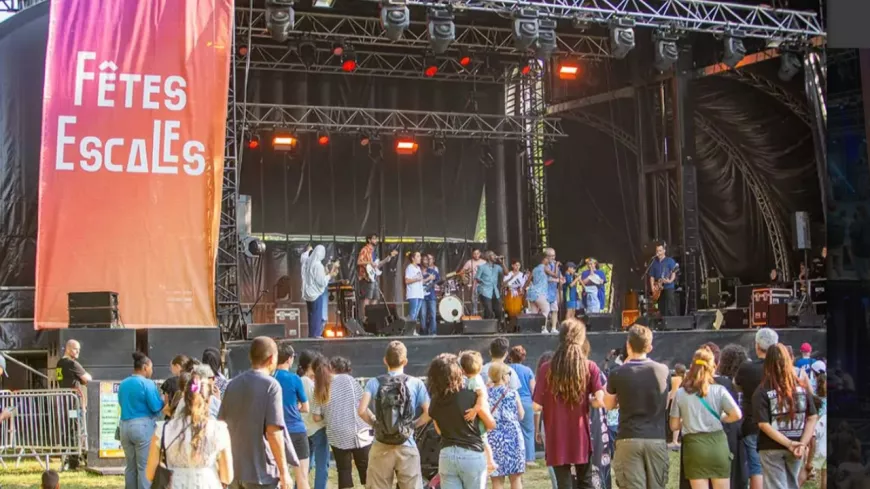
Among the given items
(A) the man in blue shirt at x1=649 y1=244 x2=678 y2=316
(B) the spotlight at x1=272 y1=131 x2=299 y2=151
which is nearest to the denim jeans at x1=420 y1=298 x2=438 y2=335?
(A) the man in blue shirt at x1=649 y1=244 x2=678 y2=316

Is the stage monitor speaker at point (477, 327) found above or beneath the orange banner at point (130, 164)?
beneath

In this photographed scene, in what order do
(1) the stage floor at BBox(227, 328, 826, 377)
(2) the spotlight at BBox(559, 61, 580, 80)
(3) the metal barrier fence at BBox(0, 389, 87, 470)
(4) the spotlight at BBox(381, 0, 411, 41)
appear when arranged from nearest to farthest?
1. (3) the metal barrier fence at BBox(0, 389, 87, 470)
2. (1) the stage floor at BBox(227, 328, 826, 377)
3. (4) the spotlight at BBox(381, 0, 411, 41)
4. (2) the spotlight at BBox(559, 61, 580, 80)

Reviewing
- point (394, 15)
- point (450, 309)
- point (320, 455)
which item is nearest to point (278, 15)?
point (394, 15)

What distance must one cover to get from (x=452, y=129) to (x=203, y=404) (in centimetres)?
1821

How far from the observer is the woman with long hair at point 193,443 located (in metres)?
5.31

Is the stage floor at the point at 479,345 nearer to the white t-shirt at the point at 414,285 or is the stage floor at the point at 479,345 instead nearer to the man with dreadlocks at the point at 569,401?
the white t-shirt at the point at 414,285

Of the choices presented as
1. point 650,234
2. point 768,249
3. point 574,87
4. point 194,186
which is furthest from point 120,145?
point 768,249

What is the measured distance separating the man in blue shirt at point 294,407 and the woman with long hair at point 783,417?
10.8ft

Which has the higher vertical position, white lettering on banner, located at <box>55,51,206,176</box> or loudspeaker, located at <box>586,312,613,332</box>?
white lettering on banner, located at <box>55,51,206,176</box>

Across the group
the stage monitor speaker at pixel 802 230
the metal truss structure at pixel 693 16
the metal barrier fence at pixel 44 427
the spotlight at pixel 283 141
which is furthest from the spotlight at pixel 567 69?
the metal barrier fence at pixel 44 427

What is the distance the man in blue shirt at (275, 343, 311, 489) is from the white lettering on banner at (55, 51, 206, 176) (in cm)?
710

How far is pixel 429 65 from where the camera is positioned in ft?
76.3

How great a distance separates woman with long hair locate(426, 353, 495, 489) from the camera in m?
6.48

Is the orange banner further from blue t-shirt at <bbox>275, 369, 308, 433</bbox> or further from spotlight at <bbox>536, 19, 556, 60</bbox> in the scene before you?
blue t-shirt at <bbox>275, 369, 308, 433</bbox>
